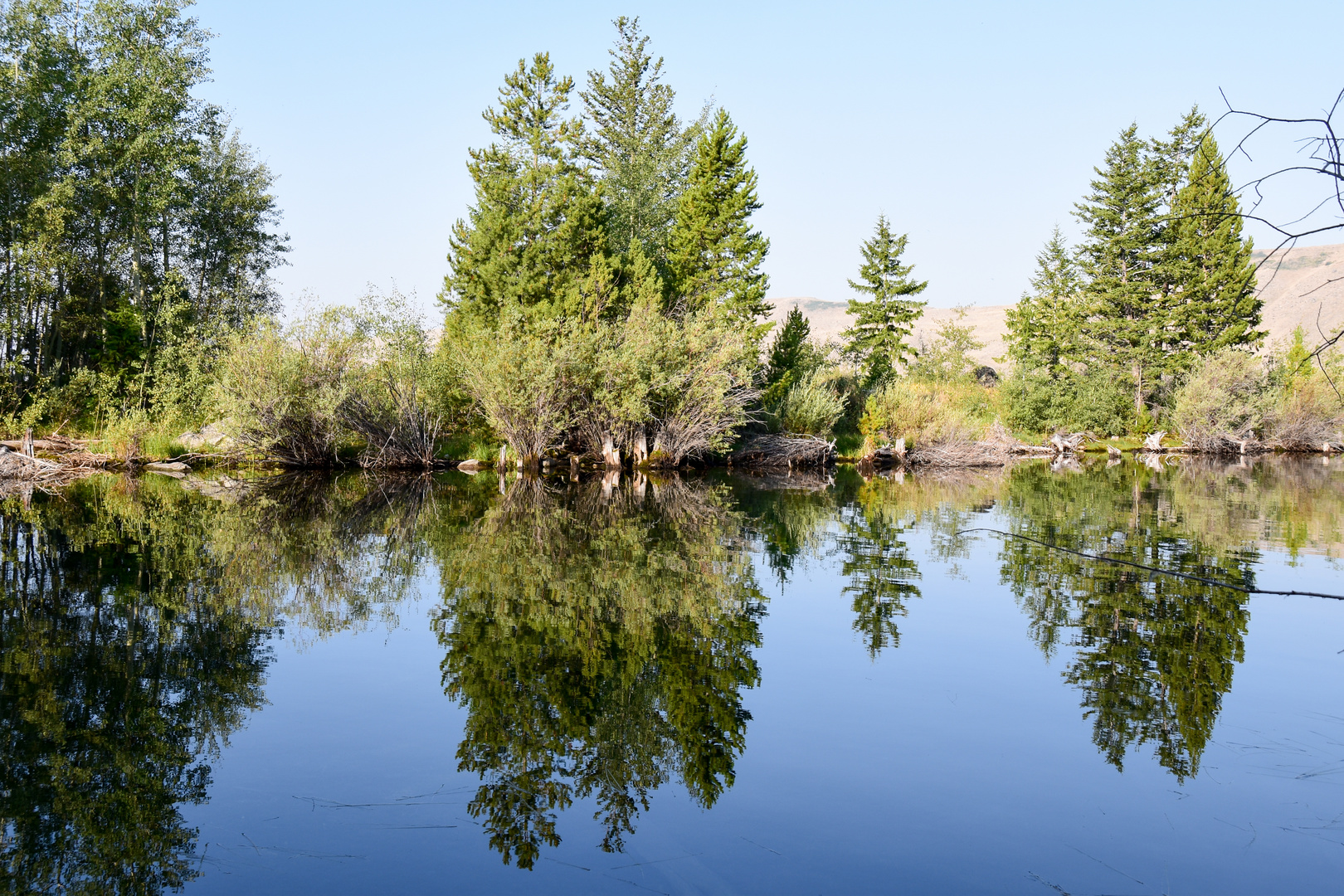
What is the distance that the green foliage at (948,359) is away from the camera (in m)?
58.0

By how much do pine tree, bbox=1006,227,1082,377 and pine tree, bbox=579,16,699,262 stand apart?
Result: 22.1m

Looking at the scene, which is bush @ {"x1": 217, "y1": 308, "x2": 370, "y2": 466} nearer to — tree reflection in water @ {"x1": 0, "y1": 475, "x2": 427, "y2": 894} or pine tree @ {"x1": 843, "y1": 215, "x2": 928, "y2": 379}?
tree reflection in water @ {"x1": 0, "y1": 475, "x2": 427, "y2": 894}

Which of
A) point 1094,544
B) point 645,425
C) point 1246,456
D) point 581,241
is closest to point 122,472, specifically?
point 645,425

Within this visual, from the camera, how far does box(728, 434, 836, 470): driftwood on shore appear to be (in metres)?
30.8

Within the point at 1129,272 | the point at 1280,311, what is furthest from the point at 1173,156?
the point at 1280,311

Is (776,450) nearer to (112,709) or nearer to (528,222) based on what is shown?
(528,222)

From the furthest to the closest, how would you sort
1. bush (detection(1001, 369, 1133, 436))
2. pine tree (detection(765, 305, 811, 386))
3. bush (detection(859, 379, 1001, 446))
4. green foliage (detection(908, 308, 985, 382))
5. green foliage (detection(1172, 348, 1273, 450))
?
green foliage (detection(908, 308, 985, 382))
bush (detection(1001, 369, 1133, 436))
green foliage (detection(1172, 348, 1273, 450))
bush (detection(859, 379, 1001, 446))
pine tree (detection(765, 305, 811, 386))

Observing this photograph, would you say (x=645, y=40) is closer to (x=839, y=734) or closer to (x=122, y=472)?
(x=122, y=472)

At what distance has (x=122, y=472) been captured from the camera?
23.2 meters

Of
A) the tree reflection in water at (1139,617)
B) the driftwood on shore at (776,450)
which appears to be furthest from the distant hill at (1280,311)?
the tree reflection in water at (1139,617)

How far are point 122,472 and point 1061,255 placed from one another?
52720mm

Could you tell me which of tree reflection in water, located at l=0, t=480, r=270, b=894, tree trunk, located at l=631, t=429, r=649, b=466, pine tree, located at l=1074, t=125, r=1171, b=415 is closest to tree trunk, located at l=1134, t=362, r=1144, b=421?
pine tree, located at l=1074, t=125, r=1171, b=415

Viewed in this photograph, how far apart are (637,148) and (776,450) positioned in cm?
2060

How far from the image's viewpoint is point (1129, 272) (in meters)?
48.5
